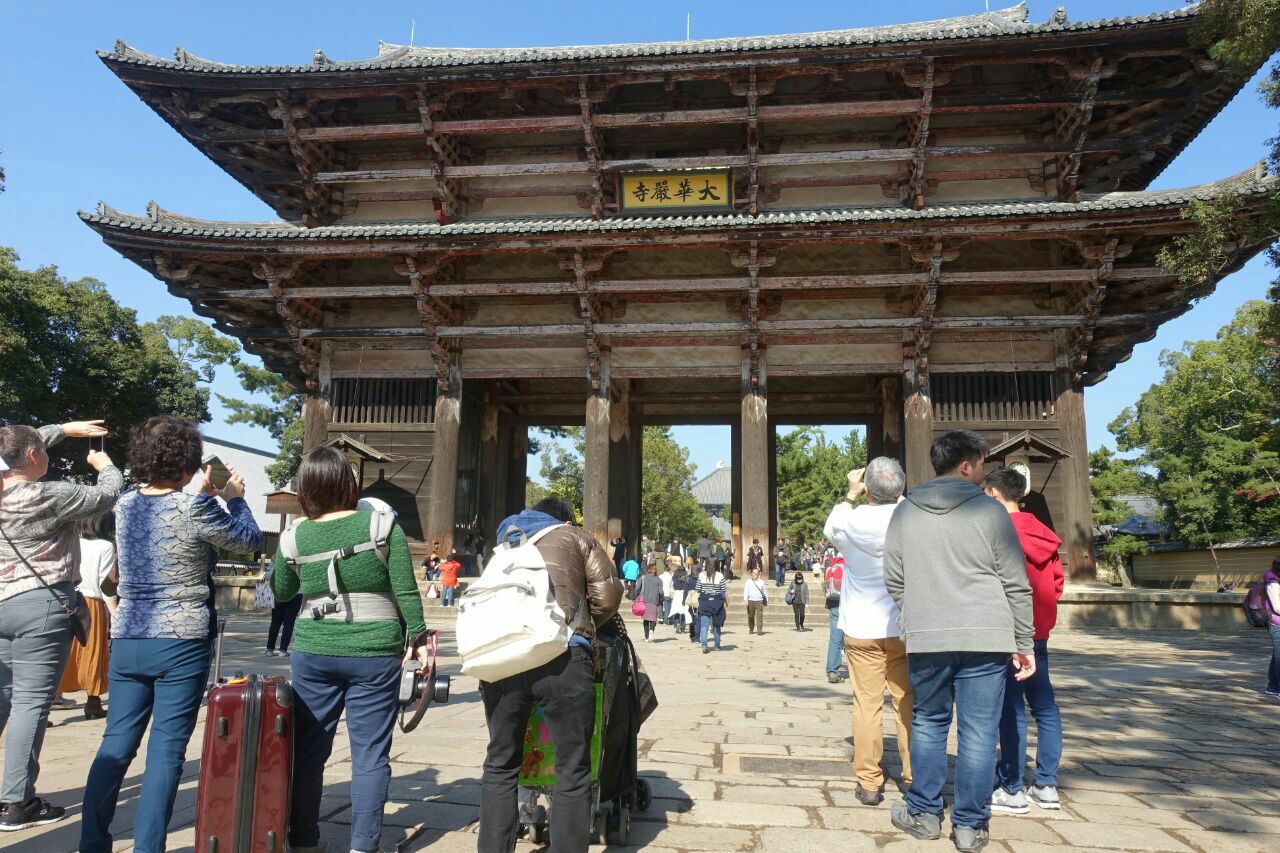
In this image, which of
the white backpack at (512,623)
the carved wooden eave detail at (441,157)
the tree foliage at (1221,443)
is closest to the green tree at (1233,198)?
the white backpack at (512,623)

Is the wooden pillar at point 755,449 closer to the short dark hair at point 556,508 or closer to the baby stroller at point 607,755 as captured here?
the baby stroller at point 607,755

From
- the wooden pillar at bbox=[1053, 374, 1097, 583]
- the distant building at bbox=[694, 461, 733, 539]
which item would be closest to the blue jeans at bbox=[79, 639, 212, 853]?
the wooden pillar at bbox=[1053, 374, 1097, 583]

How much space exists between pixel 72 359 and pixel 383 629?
28.2 m

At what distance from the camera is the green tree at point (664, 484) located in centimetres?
4069

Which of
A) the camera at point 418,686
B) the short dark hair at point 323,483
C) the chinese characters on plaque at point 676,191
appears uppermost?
the chinese characters on plaque at point 676,191

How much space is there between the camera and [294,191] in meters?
16.2

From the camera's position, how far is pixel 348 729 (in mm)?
2799

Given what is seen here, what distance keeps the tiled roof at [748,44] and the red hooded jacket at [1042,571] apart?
37.1ft

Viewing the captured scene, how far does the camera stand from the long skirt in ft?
18.3

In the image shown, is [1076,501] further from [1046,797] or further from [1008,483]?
[1046,797]

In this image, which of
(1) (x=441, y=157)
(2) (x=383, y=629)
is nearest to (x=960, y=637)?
(2) (x=383, y=629)

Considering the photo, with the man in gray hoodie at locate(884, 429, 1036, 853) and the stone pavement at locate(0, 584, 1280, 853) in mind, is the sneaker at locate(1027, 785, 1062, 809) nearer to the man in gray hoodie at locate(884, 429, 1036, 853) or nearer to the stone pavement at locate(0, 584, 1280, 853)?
the stone pavement at locate(0, 584, 1280, 853)

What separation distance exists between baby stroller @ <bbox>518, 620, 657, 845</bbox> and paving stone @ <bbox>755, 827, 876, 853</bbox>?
0.59 meters

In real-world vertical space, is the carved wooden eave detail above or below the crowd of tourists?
above
